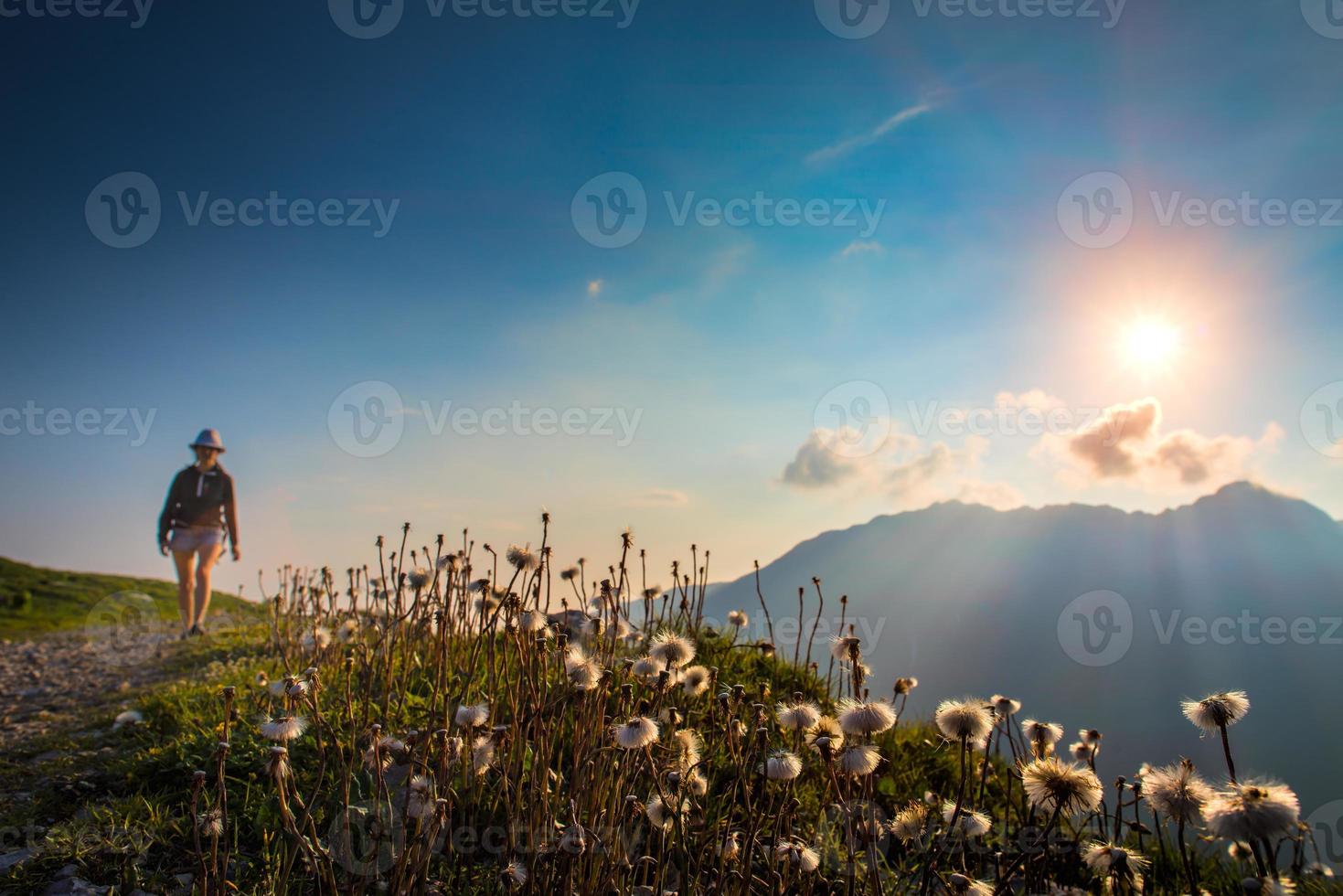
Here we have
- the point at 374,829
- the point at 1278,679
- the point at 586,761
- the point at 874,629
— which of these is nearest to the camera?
the point at 586,761

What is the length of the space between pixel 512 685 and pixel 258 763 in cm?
189

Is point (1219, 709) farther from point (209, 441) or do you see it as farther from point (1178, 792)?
point (209, 441)

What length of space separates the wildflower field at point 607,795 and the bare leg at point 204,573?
7.15m

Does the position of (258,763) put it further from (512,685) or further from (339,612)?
(339,612)

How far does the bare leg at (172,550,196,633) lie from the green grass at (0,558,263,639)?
14.4 feet

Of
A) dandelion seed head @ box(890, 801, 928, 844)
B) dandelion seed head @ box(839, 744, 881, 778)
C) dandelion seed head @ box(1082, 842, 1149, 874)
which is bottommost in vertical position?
dandelion seed head @ box(890, 801, 928, 844)

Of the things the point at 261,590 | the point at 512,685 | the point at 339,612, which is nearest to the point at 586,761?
the point at 512,685

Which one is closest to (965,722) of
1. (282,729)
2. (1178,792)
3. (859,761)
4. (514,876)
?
(859,761)

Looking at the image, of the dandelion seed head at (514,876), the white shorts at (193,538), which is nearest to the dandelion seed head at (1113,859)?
the dandelion seed head at (514,876)

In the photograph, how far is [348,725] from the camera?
6.04m

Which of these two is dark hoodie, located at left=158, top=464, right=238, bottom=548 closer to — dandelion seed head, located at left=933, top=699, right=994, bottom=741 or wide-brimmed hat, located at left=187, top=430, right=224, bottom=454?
wide-brimmed hat, located at left=187, top=430, right=224, bottom=454

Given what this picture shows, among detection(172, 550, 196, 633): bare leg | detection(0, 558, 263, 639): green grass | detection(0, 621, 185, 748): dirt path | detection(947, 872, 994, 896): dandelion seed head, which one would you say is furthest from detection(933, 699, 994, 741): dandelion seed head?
detection(0, 558, 263, 639): green grass

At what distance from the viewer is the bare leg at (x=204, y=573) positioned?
527 inches

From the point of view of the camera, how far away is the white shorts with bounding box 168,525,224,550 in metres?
13.2
